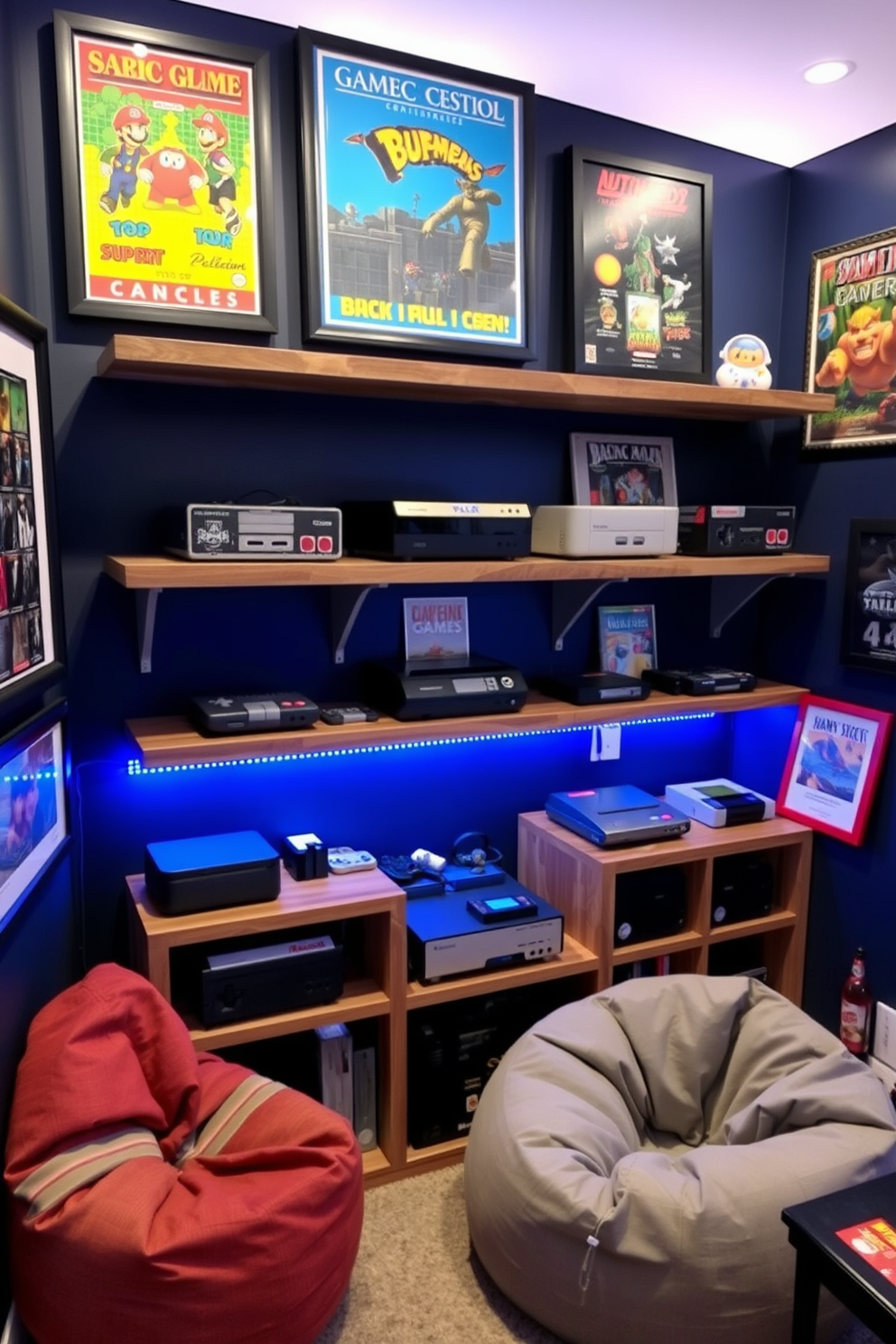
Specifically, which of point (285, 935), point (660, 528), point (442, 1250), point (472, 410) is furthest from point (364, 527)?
point (442, 1250)

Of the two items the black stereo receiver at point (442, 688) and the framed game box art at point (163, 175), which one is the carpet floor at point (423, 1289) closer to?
the black stereo receiver at point (442, 688)

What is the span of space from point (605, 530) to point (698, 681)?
574 mm

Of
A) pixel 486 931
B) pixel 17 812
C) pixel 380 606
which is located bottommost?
pixel 486 931

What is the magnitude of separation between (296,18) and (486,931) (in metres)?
2.20

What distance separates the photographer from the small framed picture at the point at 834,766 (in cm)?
268

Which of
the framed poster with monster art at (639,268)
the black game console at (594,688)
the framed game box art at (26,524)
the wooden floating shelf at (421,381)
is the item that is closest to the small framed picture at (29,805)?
the framed game box art at (26,524)

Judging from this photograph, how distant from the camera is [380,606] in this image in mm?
2574

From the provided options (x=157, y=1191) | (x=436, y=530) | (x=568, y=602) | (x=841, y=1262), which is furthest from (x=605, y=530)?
(x=157, y=1191)

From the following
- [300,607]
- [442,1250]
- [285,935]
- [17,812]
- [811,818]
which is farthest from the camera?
[811,818]

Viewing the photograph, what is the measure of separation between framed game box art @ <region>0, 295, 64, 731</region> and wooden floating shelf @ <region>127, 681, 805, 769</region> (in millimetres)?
287

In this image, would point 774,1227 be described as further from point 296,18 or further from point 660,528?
point 296,18

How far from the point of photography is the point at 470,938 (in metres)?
2.32

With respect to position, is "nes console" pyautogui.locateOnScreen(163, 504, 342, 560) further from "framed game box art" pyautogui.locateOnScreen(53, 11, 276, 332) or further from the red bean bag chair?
the red bean bag chair

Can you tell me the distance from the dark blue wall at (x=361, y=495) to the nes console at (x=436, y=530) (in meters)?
0.22
